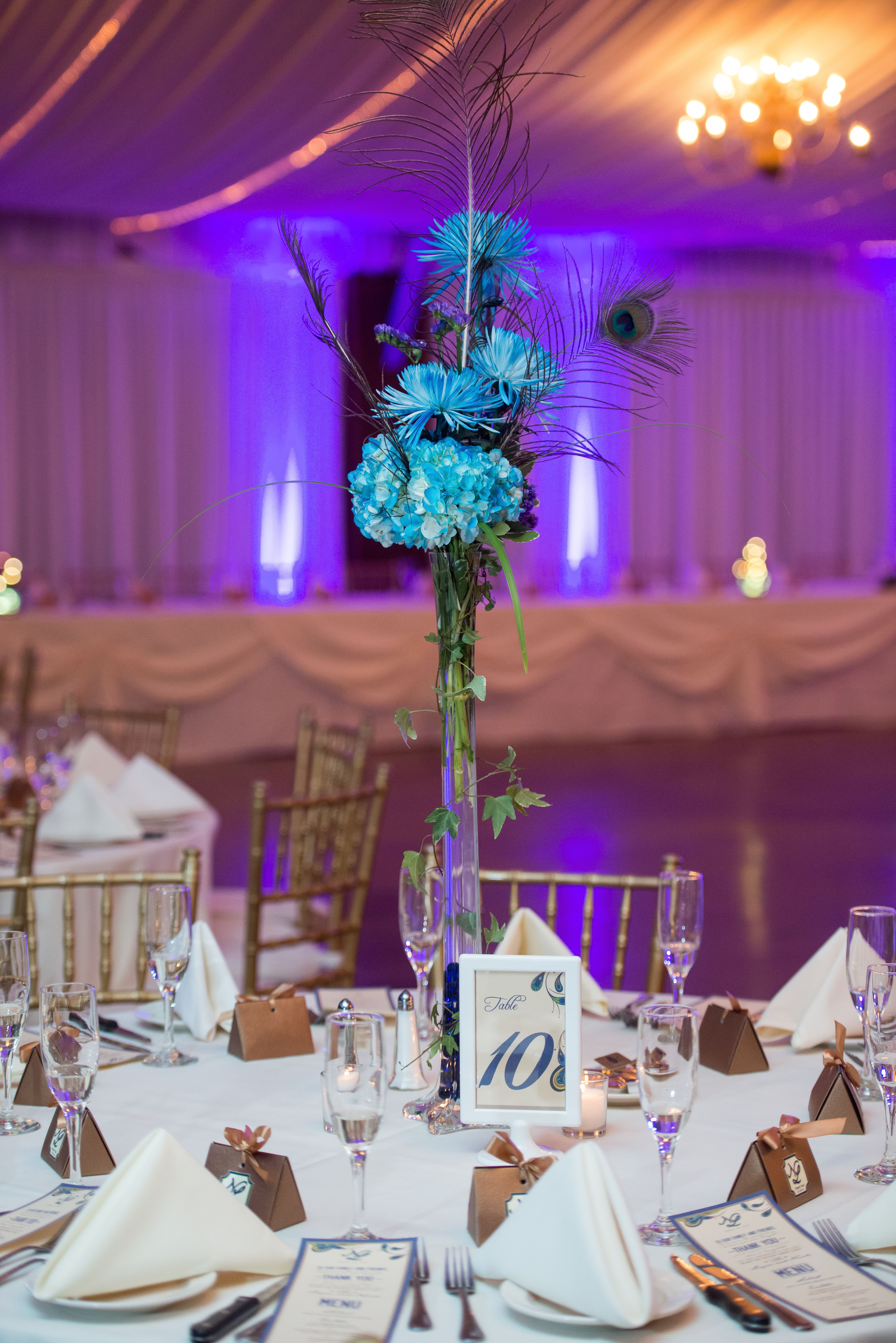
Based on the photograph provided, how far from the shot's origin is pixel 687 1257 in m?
1.25

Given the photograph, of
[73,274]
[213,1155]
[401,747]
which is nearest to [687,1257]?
[213,1155]

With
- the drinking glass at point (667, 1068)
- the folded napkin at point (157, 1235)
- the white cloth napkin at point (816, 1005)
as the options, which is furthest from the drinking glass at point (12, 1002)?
the white cloth napkin at point (816, 1005)

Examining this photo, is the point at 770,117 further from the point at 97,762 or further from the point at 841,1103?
the point at 841,1103

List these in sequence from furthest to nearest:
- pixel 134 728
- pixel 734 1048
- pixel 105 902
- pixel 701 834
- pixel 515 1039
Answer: pixel 701 834 < pixel 134 728 < pixel 105 902 < pixel 734 1048 < pixel 515 1039

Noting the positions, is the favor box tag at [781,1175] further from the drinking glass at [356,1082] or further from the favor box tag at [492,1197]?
the drinking glass at [356,1082]

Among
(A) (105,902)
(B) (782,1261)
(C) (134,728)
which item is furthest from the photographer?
(C) (134,728)

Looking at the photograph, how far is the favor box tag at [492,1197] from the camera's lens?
129 centimetres

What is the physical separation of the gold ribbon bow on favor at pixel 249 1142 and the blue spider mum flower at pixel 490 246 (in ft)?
3.01

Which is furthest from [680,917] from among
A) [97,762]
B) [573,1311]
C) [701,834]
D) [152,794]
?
[701,834]

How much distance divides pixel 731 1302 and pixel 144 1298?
48cm

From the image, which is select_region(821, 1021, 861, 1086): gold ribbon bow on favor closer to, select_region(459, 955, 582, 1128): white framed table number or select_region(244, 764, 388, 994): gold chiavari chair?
select_region(459, 955, 582, 1128): white framed table number

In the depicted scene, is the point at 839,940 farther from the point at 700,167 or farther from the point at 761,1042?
the point at 700,167

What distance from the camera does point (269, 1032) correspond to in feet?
6.15

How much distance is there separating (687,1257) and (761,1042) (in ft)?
2.35
